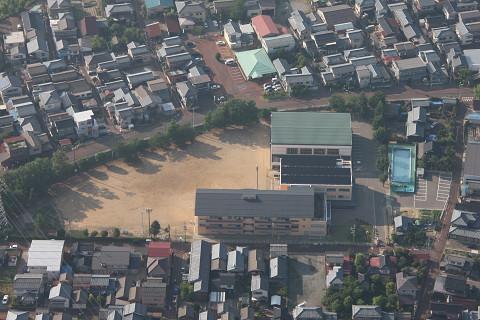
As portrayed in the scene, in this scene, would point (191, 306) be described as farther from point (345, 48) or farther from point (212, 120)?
point (345, 48)

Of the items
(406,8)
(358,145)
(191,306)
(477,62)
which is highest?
(406,8)

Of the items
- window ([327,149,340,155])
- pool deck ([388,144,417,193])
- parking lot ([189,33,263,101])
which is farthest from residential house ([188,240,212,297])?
parking lot ([189,33,263,101])

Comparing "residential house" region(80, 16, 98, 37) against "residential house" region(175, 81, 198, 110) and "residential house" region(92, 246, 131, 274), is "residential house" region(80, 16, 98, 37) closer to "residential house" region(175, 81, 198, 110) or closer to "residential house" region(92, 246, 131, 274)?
"residential house" region(175, 81, 198, 110)

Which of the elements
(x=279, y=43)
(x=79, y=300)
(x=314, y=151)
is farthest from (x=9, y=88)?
(x=314, y=151)

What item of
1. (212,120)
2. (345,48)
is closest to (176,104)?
(212,120)

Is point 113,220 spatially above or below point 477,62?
below

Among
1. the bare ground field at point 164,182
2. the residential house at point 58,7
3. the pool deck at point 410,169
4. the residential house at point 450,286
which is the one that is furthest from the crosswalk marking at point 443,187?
the residential house at point 58,7

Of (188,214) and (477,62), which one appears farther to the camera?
(477,62)
